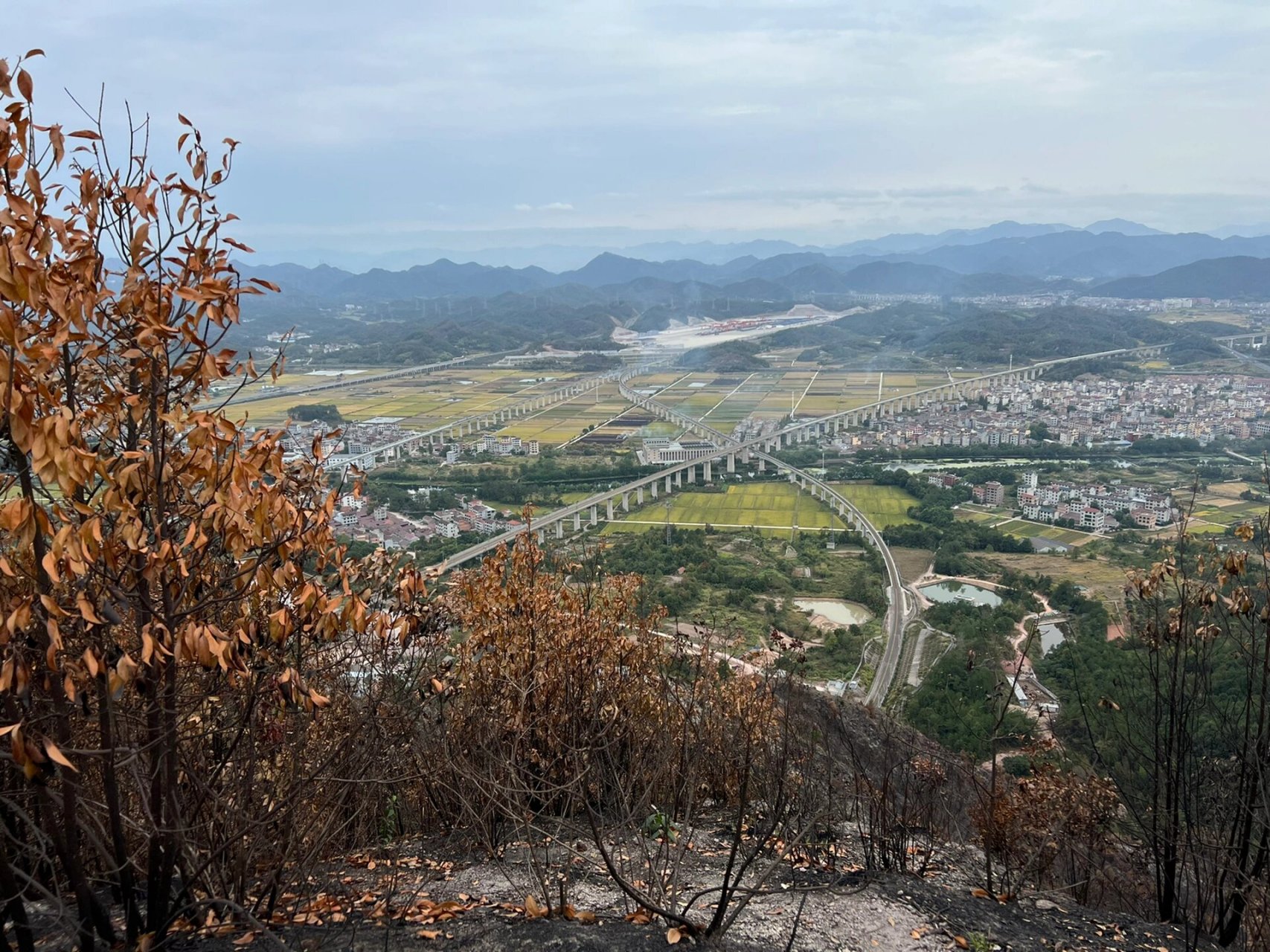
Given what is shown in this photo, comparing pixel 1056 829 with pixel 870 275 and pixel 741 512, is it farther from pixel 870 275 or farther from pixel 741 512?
pixel 870 275

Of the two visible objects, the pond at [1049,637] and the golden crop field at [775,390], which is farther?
the golden crop field at [775,390]

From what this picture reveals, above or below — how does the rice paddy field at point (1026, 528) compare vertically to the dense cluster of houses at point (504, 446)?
below

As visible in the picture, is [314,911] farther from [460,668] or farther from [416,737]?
[460,668]

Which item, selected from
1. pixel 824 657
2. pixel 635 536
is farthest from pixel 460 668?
pixel 635 536

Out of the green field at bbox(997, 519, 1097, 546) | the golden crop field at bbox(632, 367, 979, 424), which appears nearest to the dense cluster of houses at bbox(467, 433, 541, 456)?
the golden crop field at bbox(632, 367, 979, 424)

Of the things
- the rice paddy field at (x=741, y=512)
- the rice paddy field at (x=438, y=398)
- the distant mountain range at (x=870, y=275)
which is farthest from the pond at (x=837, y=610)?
the distant mountain range at (x=870, y=275)

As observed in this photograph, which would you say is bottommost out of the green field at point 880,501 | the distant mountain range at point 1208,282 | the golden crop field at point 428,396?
the green field at point 880,501

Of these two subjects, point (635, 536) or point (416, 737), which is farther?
point (635, 536)

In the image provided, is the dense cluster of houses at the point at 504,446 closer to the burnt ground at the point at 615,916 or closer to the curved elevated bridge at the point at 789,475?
the curved elevated bridge at the point at 789,475
